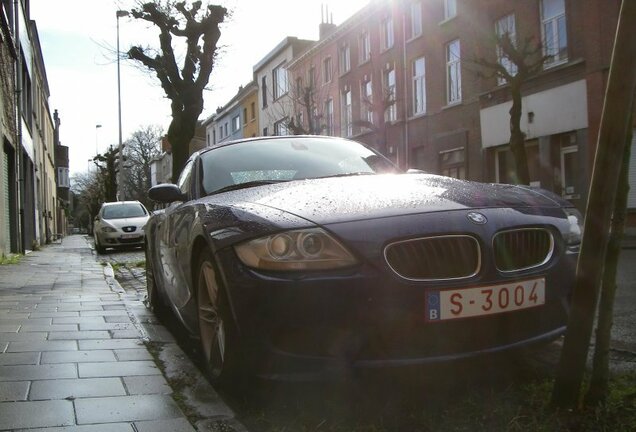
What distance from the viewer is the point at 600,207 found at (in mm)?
2566

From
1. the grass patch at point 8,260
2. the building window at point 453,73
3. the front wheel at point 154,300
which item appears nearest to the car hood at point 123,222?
the grass patch at point 8,260

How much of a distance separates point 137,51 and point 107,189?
4492 centimetres

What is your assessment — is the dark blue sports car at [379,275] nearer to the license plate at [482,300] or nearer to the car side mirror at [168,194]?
the license plate at [482,300]

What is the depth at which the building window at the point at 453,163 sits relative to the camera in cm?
2203

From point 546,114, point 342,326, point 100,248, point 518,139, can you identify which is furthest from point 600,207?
point 100,248

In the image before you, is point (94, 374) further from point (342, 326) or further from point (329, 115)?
point (329, 115)

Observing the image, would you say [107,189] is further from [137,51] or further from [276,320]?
[276,320]

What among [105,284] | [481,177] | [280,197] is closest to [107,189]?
[481,177]

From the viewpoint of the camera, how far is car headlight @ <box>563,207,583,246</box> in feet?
10.7

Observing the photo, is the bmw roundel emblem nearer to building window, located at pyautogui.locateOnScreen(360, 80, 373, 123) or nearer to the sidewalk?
the sidewalk

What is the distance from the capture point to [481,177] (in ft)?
68.6

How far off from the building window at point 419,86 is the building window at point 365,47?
4255mm

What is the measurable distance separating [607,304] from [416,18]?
24044 millimetres

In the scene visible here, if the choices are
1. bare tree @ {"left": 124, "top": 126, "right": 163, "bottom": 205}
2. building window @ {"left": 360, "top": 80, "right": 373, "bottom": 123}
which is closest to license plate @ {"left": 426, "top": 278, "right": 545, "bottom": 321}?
building window @ {"left": 360, "top": 80, "right": 373, "bottom": 123}
